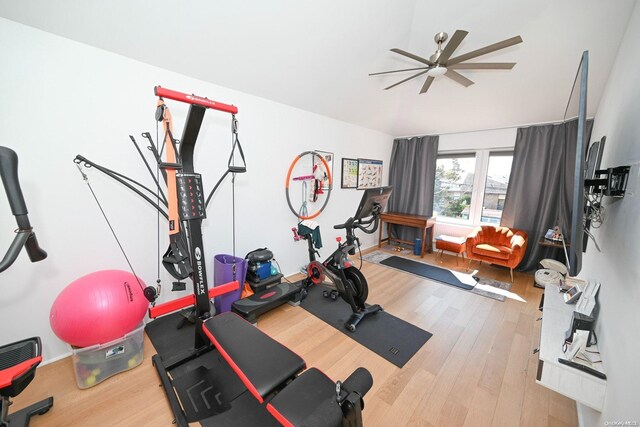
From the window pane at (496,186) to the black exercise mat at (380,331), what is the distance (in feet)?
10.1

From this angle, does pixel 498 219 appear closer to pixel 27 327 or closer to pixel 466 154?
pixel 466 154

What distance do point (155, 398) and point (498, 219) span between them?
205 inches

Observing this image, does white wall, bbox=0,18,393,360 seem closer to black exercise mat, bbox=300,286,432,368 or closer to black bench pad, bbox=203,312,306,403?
black bench pad, bbox=203,312,306,403

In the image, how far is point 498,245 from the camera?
3.84 metres

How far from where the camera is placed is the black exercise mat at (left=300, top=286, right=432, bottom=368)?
2020 mm

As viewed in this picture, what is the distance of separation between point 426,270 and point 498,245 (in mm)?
1298

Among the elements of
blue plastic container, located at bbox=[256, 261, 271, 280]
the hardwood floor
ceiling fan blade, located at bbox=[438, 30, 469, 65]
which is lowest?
the hardwood floor

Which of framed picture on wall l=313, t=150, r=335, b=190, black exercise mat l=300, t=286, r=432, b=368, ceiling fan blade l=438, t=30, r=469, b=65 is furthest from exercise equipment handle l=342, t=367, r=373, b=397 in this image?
framed picture on wall l=313, t=150, r=335, b=190

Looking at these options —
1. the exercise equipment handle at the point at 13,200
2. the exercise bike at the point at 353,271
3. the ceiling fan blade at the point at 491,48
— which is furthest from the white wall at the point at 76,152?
the ceiling fan blade at the point at 491,48

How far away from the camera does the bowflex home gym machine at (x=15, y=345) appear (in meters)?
0.97

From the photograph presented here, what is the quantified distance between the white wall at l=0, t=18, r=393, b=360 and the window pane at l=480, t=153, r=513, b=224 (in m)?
4.25

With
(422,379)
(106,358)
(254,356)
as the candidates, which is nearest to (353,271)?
(422,379)

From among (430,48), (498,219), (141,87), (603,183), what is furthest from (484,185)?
(141,87)

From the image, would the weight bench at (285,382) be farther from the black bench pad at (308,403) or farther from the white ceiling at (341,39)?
the white ceiling at (341,39)
